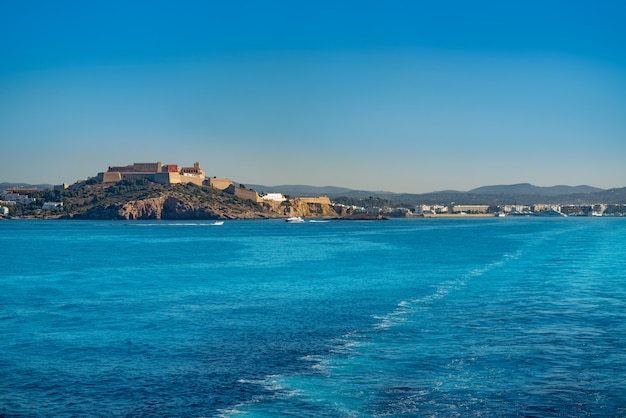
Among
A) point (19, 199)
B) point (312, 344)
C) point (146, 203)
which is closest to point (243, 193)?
point (146, 203)

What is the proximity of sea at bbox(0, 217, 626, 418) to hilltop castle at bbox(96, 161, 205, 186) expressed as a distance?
14145 centimetres

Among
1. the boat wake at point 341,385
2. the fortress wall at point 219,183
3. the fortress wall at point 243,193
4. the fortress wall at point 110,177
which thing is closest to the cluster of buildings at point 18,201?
the fortress wall at point 110,177

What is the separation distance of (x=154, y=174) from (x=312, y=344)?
167471 mm

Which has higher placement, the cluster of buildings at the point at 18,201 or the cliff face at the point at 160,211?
the cluster of buildings at the point at 18,201

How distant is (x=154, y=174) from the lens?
179 m

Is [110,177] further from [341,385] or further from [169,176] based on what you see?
[341,385]

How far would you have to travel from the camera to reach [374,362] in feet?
53.0

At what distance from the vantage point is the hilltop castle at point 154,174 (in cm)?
17538

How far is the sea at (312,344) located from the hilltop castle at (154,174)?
141447 millimetres

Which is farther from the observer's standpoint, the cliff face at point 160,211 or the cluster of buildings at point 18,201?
the cluster of buildings at point 18,201

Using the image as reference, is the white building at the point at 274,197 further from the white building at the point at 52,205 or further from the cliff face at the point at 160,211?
the white building at the point at 52,205

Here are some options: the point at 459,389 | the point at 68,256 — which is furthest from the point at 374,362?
the point at 68,256

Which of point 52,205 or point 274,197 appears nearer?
point 52,205

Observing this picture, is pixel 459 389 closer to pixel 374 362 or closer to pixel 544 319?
pixel 374 362
